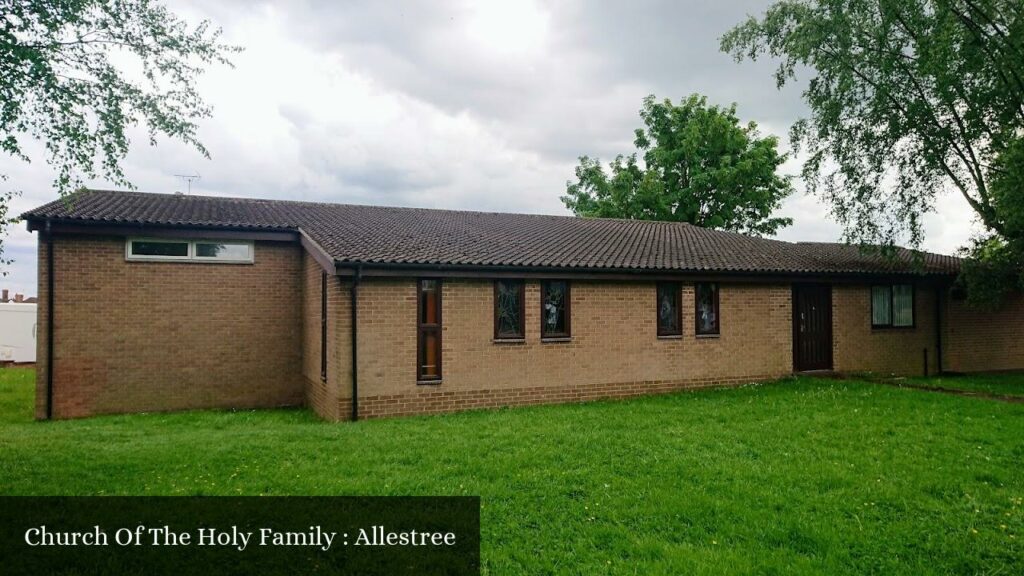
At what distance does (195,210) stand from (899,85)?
17.1 metres

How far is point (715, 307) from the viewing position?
1402cm

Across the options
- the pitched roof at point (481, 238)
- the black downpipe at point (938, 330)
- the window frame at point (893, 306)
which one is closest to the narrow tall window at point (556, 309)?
the pitched roof at point (481, 238)

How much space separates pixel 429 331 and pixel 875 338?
471 inches

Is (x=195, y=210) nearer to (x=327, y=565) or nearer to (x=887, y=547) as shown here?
(x=327, y=565)

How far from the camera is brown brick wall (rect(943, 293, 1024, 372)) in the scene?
17.0m

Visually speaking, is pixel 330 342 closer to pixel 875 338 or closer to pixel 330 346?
pixel 330 346

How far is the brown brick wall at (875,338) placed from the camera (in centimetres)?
1559

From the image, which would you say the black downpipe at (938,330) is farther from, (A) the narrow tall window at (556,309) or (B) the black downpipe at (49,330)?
(B) the black downpipe at (49,330)

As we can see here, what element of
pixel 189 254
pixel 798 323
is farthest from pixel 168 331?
pixel 798 323

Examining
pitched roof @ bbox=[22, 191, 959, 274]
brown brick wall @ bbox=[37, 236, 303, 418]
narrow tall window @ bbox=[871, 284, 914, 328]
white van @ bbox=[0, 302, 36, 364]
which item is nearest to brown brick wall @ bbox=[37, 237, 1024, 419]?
brown brick wall @ bbox=[37, 236, 303, 418]

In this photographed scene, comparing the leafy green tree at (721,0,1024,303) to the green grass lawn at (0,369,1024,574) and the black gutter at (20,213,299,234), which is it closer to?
the green grass lawn at (0,369,1024,574)

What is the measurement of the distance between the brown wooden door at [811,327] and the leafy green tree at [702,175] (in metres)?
14.6

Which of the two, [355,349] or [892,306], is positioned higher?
[892,306]

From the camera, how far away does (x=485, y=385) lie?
39.0 feet
